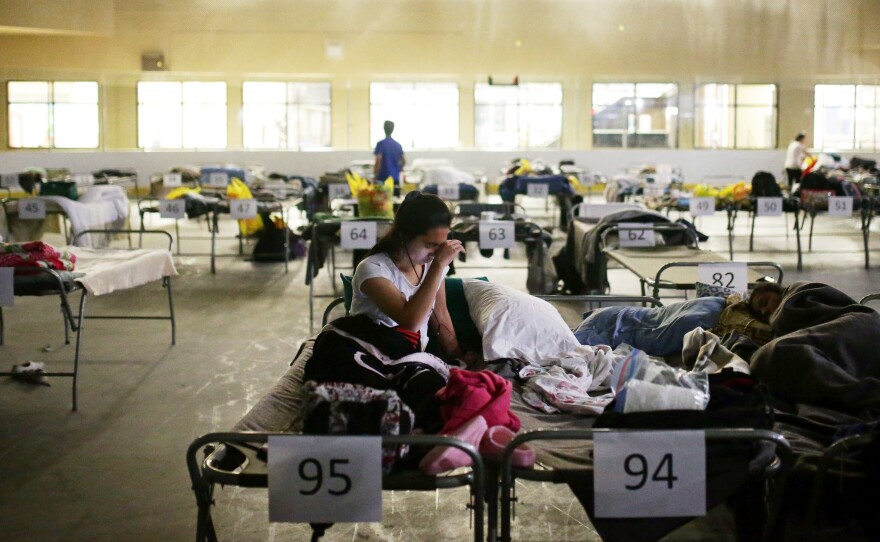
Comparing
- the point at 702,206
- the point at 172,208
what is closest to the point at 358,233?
the point at 172,208

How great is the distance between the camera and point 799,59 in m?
19.6

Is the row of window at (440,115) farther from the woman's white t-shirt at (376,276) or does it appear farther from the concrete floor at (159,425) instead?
the woman's white t-shirt at (376,276)

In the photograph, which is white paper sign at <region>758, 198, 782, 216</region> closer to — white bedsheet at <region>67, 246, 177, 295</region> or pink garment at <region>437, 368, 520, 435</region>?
white bedsheet at <region>67, 246, 177, 295</region>

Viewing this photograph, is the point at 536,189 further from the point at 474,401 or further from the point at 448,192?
the point at 474,401

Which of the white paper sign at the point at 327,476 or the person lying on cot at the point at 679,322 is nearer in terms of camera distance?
the white paper sign at the point at 327,476

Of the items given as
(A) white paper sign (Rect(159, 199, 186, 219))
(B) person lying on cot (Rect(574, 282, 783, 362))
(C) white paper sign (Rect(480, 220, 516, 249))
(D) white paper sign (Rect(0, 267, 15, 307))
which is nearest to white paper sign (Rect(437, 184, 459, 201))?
(A) white paper sign (Rect(159, 199, 186, 219))

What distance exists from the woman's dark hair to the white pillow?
359 mm

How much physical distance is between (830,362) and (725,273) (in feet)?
5.52

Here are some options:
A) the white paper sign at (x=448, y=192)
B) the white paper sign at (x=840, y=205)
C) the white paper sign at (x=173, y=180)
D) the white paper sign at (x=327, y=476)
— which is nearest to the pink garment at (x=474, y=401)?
the white paper sign at (x=327, y=476)

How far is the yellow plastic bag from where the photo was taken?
904 cm

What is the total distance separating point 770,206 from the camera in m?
8.91

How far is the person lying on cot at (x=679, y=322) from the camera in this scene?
11.0 feet

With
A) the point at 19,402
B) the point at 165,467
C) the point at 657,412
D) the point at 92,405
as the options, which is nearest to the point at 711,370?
the point at 657,412

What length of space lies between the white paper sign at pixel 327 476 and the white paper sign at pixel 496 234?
4.47 metres
